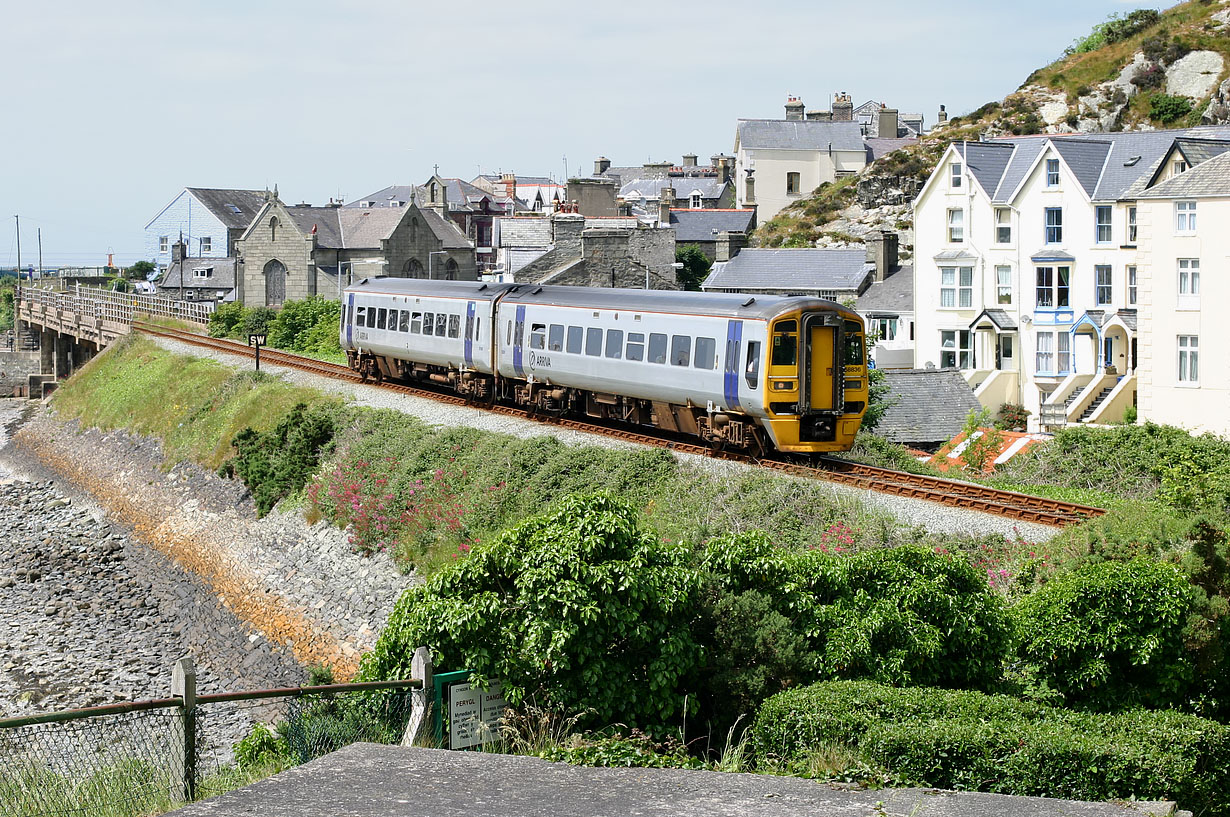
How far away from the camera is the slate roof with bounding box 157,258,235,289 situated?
72725 mm

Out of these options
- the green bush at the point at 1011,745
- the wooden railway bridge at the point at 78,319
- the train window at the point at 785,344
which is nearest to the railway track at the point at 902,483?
the train window at the point at 785,344

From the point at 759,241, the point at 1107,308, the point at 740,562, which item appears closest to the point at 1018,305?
the point at 1107,308

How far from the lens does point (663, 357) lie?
77.0 feet

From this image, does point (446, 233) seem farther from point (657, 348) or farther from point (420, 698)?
point (420, 698)

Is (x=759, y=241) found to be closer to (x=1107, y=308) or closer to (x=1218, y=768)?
(x=1107, y=308)

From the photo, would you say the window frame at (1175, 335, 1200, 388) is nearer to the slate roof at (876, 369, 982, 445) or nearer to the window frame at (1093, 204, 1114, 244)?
the slate roof at (876, 369, 982, 445)

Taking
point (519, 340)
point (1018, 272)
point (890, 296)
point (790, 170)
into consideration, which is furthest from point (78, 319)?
point (790, 170)

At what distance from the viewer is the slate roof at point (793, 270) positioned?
181 ft

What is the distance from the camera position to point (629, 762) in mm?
9945

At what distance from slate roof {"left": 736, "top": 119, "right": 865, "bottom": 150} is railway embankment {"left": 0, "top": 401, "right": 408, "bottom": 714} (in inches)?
2071

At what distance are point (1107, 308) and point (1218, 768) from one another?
3704 cm

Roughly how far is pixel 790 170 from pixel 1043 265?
3733 centimetres

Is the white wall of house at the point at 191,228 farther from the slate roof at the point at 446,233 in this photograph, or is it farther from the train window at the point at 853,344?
the train window at the point at 853,344

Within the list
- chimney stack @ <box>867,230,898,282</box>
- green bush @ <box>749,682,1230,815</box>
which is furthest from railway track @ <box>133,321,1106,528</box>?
chimney stack @ <box>867,230,898,282</box>
